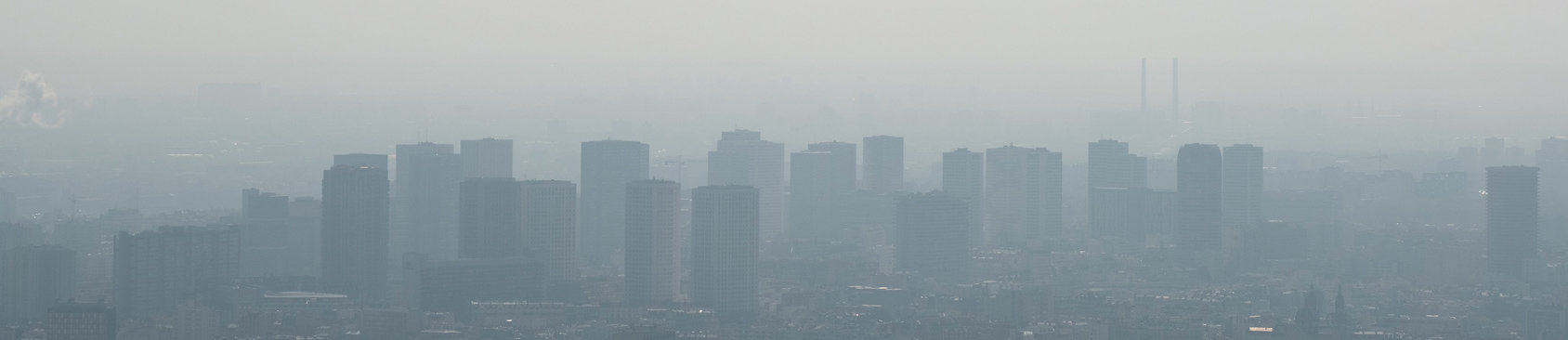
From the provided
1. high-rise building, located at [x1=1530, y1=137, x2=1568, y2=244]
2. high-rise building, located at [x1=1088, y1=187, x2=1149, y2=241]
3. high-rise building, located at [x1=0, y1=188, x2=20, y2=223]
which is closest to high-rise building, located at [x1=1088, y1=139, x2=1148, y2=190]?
high-rise building, located at [x1=1088, y1=187, x2=1149, y2=241]

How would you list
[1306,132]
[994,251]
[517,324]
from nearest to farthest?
1. [517,324]
2. [994,251]
3. [1306,132]

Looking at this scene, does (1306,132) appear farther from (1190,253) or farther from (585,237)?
(585,237)

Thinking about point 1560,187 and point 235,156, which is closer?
point 235,156

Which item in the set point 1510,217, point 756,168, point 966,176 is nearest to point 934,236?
point 756,168

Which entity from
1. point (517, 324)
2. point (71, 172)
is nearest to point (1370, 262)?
point (517, 324)

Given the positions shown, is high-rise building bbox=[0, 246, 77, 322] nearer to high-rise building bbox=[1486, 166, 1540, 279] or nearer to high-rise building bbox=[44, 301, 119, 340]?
high-rise building bbox=[44, 301, 119, 340]

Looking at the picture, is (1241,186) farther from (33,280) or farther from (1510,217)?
(33,280)

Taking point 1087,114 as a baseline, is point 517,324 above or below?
below

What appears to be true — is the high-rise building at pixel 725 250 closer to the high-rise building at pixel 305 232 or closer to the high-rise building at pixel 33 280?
the high-rise building at pixel 305 232
